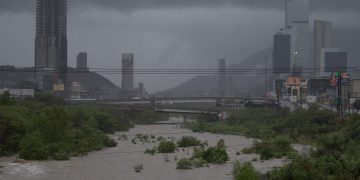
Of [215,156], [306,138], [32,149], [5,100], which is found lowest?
[306,138]

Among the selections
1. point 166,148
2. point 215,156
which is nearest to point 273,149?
point 215,156

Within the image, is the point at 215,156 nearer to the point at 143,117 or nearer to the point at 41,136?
the point at 41,136

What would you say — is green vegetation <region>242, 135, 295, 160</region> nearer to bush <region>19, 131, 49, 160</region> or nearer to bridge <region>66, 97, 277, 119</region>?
bush <region>19, 131, 49, 160</region>

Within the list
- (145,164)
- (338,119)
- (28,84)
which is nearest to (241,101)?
(28,84)

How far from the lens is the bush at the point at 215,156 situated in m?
43.6

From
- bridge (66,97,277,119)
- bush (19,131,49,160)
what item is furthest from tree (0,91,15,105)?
bridge (66,97,277,119)

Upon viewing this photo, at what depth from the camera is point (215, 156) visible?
144 ft

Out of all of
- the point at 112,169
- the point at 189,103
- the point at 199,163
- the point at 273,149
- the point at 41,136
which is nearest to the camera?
the point at 112,169

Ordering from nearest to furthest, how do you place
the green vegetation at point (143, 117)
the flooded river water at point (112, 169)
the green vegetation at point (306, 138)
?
the green vegetation at point (306, 138)
the flooded river water at point (112, 169)
the green vegetation at point (143, 117)

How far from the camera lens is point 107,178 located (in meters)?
35.0

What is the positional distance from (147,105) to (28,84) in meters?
29.6

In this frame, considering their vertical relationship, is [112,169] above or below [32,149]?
below

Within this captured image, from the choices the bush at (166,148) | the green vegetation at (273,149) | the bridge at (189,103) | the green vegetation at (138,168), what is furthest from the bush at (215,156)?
the bridge at (189,103)

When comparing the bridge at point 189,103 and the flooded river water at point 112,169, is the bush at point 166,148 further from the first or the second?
the bridge at point 189,103
